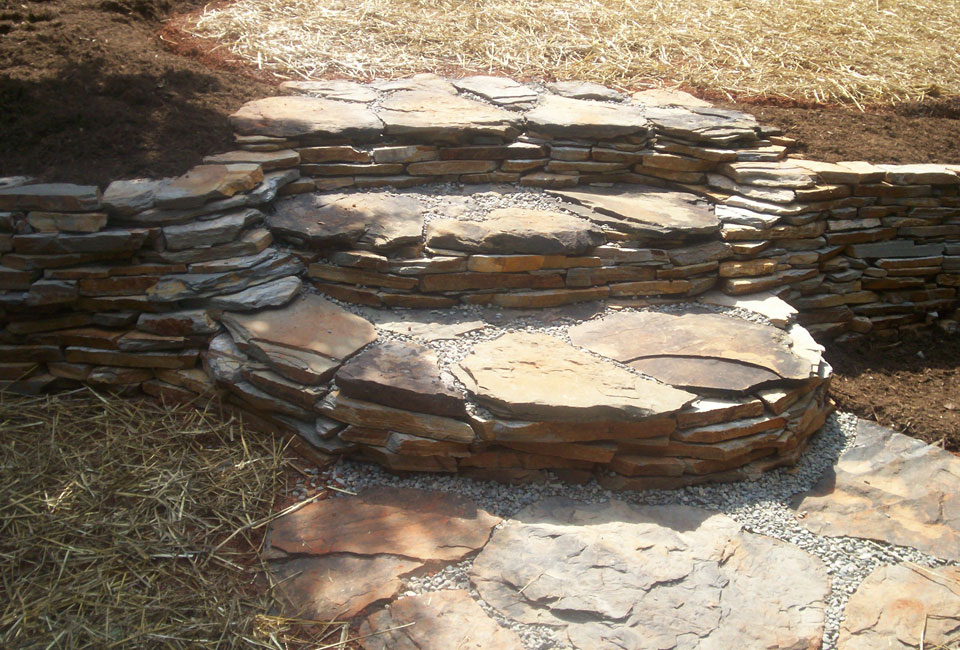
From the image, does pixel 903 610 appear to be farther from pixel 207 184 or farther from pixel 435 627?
pixel 207 184

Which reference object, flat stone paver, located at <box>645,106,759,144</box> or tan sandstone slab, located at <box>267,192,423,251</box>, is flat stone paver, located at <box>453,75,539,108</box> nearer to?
flat stone paver, located at <box>645,106,759,144</box>

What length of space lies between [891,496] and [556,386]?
1505mm

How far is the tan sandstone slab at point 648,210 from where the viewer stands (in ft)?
12.1

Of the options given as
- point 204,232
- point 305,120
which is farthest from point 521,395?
point 305,120

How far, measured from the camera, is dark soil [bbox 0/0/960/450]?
11.5ft

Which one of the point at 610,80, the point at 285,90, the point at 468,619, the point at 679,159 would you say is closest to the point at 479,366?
the point at 468,619

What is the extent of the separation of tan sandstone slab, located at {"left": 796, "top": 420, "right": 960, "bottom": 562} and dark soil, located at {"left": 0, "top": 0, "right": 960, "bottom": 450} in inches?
8.7

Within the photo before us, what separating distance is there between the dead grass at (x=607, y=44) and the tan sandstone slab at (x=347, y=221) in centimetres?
123

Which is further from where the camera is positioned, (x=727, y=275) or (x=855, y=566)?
(x=727, y=275)

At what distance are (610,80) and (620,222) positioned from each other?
4.98 ft

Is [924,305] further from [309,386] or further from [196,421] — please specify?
[196,421]

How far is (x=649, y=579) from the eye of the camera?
260cm

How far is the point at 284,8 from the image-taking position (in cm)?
514

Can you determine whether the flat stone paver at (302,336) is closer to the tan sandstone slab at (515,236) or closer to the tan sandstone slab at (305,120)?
the tan sandstone slab at (515,236)
